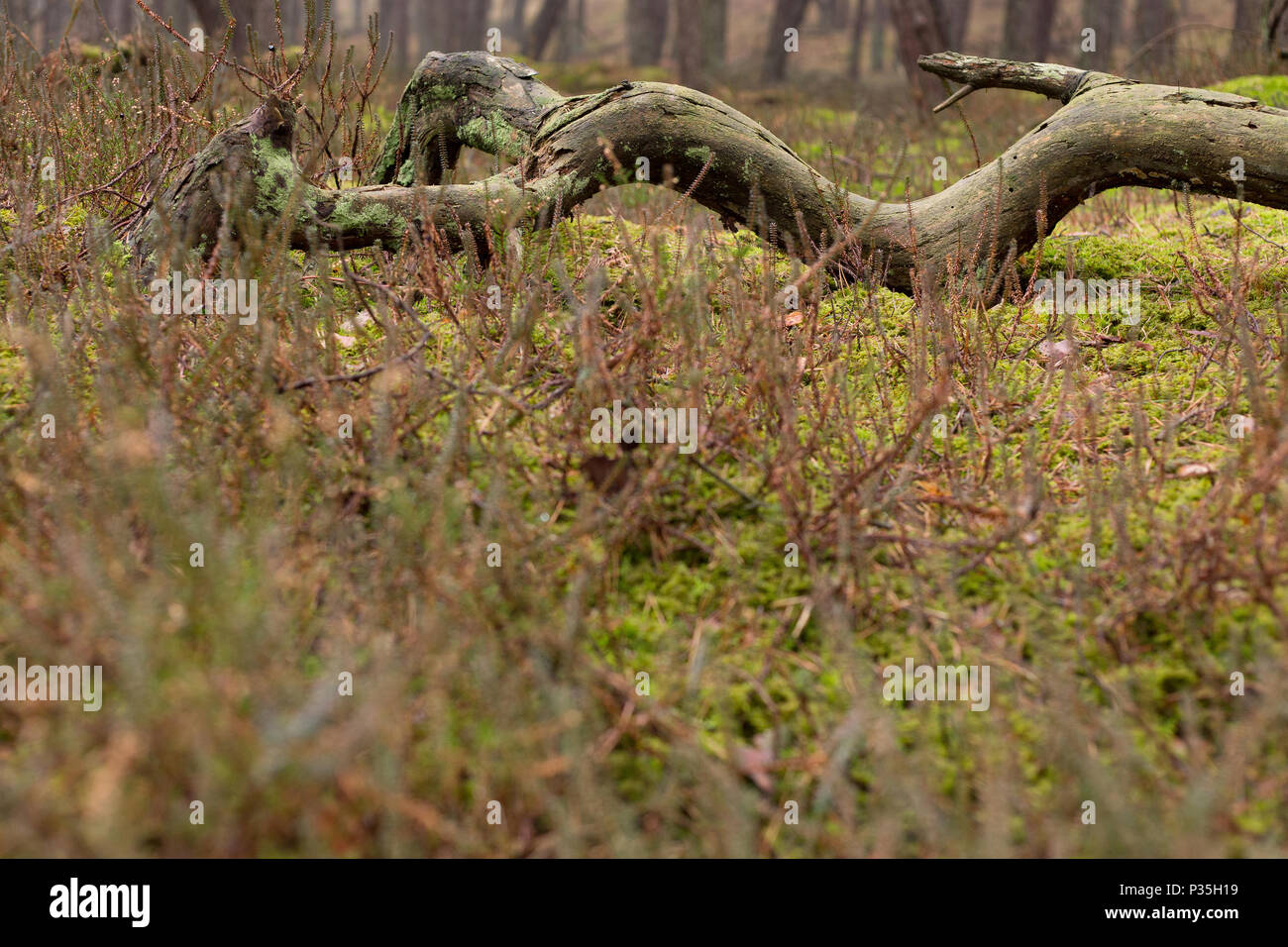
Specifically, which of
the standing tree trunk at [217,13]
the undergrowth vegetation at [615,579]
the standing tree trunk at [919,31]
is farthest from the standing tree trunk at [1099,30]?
the undergrowth vegetation at [615,579]

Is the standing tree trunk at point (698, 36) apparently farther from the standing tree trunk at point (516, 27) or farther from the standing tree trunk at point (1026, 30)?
the standing tree trunk at point (516, 27)

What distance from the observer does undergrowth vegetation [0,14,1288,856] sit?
1.41m

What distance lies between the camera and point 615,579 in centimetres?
217

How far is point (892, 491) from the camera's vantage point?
2.35 meters

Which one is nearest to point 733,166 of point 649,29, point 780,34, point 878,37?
point 780,34

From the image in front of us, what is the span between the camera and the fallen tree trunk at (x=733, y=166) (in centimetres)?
332

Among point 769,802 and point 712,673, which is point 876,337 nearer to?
point 712,673

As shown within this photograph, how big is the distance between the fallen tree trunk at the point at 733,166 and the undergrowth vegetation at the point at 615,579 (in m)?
0.25

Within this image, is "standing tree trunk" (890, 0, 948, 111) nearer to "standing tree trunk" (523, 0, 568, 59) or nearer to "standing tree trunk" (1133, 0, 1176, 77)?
"standing tree trunk" (1133, 0, 1176, 77)

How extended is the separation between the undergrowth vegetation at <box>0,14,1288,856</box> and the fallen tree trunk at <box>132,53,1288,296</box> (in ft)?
0.82

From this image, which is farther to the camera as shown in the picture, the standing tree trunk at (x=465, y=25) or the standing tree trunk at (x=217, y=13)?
the standing tree trunk at (x=465, y=25)

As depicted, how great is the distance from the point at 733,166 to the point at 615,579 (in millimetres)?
2228

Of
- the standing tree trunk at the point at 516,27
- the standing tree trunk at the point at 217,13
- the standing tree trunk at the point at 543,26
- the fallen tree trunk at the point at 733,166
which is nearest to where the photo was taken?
the fallen tree trunk at the point at 733,166
